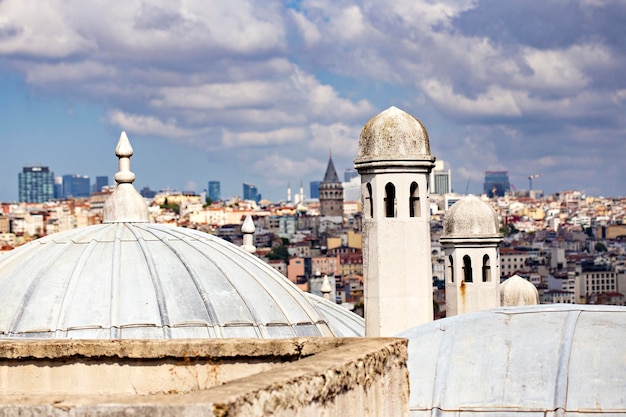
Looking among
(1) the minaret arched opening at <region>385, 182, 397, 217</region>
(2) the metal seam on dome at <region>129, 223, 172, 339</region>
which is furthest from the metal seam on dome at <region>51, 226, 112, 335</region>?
(1) the minaret arched opening at <region>385, 182, 397, 217</region>

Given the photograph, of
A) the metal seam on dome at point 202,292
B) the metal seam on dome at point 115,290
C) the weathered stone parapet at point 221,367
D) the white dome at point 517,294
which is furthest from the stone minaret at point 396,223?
the white dome at point 517,294

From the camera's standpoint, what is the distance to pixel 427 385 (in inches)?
380

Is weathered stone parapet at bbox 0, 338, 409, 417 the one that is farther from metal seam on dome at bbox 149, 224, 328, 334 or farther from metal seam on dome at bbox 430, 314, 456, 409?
metal seam on dome at bbox 149, 224, 328, 334

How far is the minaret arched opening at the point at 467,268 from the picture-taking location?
18109 millimetres

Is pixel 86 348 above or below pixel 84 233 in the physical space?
below

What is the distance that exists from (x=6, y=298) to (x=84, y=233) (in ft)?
A: 4.53

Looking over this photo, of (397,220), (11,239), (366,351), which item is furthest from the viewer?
(11,239)

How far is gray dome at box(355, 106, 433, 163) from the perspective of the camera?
12141 mm

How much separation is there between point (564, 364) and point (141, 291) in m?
3.90

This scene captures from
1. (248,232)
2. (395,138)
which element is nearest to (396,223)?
(395,138)

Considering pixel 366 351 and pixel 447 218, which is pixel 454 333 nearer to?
pixel 366 351

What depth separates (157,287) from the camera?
11695 millimetres

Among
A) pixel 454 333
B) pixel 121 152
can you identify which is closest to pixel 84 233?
pixel 121 152

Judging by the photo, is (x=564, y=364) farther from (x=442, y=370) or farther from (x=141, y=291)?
(x=141, y=291)
